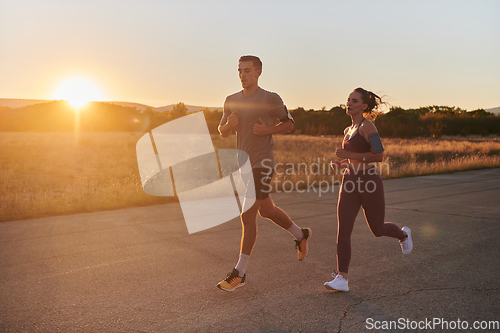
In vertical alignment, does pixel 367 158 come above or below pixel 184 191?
above

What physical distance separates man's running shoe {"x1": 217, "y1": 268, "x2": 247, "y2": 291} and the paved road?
0.23 feet

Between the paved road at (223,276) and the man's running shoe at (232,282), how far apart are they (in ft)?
0.23

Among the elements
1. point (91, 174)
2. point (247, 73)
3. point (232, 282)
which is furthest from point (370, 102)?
point (91, 174)

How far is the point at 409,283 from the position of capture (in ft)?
12.3

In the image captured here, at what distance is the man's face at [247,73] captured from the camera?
3.66m

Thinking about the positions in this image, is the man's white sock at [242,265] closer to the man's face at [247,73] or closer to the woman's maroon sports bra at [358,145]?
the woman's maroon sports bra at [358,145]

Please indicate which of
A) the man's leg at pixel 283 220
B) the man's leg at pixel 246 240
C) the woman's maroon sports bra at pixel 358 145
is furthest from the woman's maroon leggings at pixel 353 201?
the man's leg at pixel 246 240

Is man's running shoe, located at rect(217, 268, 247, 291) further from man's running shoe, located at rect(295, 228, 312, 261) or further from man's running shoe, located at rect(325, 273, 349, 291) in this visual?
man's running shoe, located at rect(295, 228, 312, 261)

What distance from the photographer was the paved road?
3.00 meters

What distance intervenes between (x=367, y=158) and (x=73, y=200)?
7.21 meters

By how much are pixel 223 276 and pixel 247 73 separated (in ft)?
6.84

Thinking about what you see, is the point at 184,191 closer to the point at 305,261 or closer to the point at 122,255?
the point at 122,255

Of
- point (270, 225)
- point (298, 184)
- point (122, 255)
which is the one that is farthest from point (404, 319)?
point (298, 184)

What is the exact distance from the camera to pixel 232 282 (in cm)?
356
